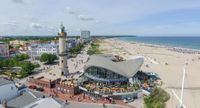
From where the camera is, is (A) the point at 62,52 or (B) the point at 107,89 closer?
(B) the point at 107,89

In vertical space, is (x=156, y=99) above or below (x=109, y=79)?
below

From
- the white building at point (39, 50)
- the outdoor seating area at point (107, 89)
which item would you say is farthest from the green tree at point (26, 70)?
the white building at point (39, 50)

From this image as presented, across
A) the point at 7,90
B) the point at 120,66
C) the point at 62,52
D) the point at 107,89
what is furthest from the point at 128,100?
the point at 62,52

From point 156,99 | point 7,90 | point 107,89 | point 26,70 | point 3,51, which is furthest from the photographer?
point 3,51

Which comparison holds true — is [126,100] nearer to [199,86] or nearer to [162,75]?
[199,86]

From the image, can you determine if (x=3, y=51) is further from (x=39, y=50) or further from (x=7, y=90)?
(x=7, y=90)

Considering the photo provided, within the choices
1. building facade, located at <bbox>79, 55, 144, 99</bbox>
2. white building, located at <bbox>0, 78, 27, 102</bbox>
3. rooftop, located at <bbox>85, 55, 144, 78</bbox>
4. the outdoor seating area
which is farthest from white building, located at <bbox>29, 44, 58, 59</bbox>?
white building, located at <bbox>0, 78, 27, 102</bbox>

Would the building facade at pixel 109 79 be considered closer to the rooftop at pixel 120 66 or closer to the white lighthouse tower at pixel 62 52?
the rooftop at pixel 120 66

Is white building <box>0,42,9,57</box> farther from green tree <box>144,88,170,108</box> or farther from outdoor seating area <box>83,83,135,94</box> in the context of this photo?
green tree <box>144,88,170,108</box>

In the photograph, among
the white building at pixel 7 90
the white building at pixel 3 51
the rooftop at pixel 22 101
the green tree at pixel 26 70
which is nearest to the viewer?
the rooftop at pixel 22 101

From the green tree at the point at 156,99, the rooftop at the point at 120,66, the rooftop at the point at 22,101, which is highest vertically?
the rooftop at the point at 120,66

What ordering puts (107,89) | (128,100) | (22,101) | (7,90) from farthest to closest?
(107,89) → (128,100) → (7,90) → (22,101)

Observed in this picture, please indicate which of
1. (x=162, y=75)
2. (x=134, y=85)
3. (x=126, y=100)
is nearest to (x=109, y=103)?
(x=126, y=100)
